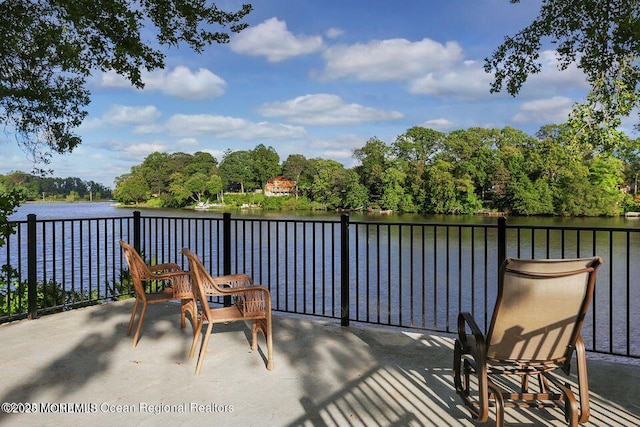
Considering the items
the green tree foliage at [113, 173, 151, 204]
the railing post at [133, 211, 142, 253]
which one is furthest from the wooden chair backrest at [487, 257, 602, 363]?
the green tree foliage at [113, 173, 151, 204]

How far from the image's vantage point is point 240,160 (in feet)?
242

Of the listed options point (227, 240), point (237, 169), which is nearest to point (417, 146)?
point (237, 169)

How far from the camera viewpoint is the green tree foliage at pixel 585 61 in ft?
22.0

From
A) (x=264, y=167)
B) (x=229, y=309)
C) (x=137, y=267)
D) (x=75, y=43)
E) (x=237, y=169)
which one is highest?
(x=264, y=167)

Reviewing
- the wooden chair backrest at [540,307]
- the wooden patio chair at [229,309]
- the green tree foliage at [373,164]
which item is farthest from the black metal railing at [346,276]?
the green tree foliage at [373,164]

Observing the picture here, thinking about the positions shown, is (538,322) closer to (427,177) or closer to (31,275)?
(31,275)

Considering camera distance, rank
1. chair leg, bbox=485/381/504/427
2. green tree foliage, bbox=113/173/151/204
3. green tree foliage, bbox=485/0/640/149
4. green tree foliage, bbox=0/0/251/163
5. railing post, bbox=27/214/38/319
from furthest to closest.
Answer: green tree foliage, bbox=113/173/151/204 < green tree foliage, bbox=485/0/640/149 < green tree foliage, bbox=0/0/251/163 < railing post, bbox=27/214/38/319 < chair leg, bbox=485/381/504/427

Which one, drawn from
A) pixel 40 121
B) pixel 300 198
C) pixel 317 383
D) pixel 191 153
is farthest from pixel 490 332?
pixel 191 153

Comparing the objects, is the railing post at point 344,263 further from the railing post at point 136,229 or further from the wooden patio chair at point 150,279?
the railing post at point 136,229

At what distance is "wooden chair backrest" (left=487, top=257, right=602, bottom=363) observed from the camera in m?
2.10

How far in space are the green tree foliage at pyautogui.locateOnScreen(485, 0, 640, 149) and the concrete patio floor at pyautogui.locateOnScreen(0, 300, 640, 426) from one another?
5058 mm

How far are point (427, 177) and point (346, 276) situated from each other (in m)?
49.6

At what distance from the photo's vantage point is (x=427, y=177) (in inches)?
2056

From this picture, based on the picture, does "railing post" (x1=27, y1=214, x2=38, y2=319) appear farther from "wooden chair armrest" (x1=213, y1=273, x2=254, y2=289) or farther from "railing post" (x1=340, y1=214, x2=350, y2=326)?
"railing post" (x1=340, y1=214, x2=350, y2=326)
